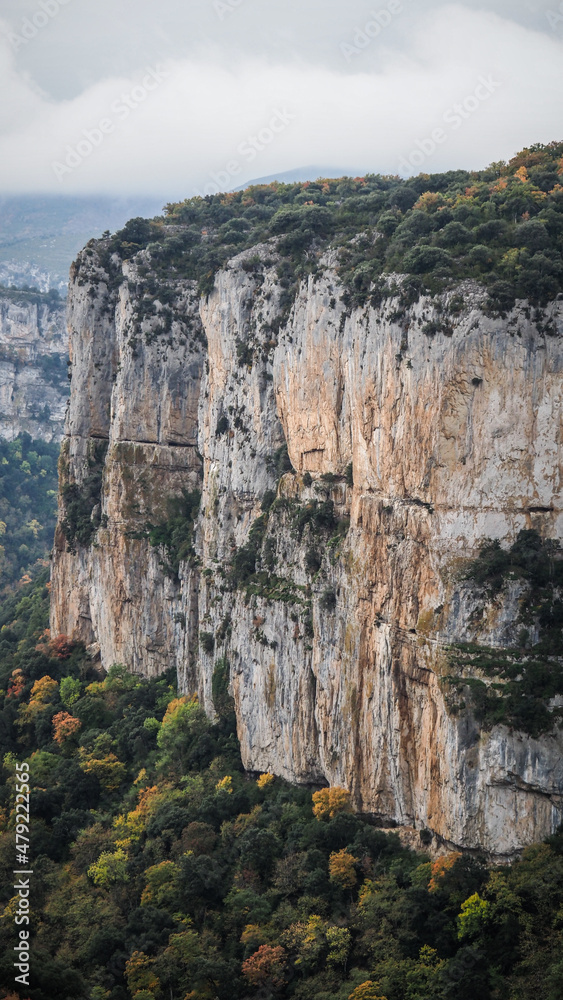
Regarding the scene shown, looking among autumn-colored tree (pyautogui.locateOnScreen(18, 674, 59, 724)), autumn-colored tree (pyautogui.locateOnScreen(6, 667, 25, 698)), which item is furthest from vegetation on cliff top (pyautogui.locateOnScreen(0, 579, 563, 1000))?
autumn-colored tree (pyautogui.locateOnScreen(6, 667, 25, 698))

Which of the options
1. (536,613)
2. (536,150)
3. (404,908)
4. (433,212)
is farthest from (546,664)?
(536,150)

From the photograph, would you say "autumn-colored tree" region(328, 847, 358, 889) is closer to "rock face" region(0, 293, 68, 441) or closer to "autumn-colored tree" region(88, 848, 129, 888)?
"autumn-colored tree" region(88, 848, 129, 888)

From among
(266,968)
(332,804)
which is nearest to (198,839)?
(332,804)

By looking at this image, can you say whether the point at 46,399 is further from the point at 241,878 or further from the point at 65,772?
the point at 241,878

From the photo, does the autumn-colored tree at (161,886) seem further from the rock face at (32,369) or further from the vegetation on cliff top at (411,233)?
the rock face at (32,369)

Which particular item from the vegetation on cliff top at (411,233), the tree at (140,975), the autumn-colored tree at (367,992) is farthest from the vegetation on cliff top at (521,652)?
the tree at (140,975)

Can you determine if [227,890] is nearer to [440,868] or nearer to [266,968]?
[266,968]
